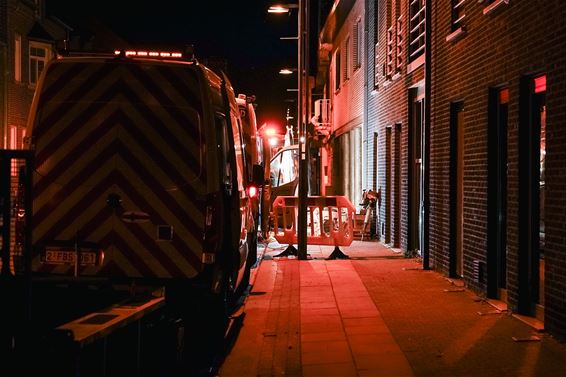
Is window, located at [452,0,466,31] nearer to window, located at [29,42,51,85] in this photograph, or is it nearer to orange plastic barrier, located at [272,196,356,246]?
orange plastic barrier, located at [272,196,356,246]

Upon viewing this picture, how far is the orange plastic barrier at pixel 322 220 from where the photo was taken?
14719 millimetres

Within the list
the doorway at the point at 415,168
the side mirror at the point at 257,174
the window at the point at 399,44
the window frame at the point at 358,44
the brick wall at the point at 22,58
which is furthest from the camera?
the brick wall at the point at 22,58

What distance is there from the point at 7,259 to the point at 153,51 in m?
3.91

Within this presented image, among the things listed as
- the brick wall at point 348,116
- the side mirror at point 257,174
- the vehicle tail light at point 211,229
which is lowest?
the vehicle tail light at point 211,229

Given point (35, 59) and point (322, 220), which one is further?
point (35, 59)

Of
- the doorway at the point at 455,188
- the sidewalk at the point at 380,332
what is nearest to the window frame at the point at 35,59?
the sidewalk at the point at 380,332

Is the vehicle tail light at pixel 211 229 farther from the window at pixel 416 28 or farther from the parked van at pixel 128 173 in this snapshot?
the window at pixel 416 28

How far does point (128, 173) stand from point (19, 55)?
910 inches

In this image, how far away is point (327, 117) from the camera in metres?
31.0

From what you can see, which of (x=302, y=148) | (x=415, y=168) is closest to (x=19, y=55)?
(x=302, y=148)

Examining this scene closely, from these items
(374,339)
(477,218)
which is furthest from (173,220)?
(477,218)

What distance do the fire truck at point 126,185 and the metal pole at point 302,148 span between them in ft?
23.1

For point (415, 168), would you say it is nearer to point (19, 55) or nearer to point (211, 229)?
point (211, 229)

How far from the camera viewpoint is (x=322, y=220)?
15469 mm
